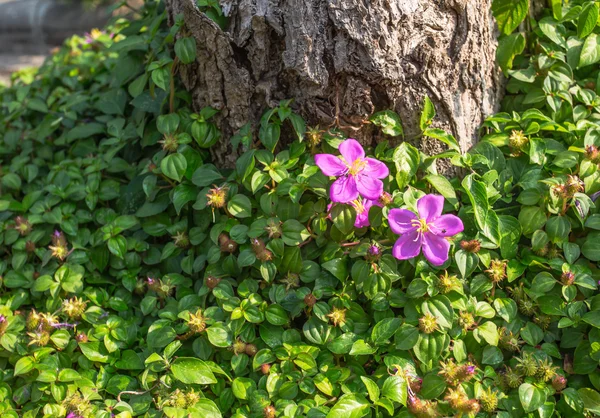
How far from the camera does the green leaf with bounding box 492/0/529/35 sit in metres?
2.53

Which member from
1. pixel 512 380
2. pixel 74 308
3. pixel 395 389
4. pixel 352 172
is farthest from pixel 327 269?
pixel 74 308

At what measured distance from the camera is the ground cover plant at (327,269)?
6.89ft

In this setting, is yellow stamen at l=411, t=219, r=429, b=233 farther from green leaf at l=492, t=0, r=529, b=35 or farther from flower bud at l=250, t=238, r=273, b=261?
green leaf at l=492, t=0, r=529, b=35

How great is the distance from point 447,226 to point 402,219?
0.46 feet

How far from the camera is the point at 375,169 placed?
223cm

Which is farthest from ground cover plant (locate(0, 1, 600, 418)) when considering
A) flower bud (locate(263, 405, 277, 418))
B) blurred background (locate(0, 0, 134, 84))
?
blurred background (locate(0, 0, 134, 84))

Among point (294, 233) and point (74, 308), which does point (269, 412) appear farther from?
point (74, 308)

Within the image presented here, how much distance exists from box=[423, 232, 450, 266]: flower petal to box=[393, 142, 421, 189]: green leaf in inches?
9.6

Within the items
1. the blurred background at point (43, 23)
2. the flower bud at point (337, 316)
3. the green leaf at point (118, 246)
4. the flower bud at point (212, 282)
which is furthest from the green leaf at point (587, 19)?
the blurred background at point (43, 23)

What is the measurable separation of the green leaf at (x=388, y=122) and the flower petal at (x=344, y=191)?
0.94 feet

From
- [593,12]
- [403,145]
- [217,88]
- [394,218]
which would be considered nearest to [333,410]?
[394,218]

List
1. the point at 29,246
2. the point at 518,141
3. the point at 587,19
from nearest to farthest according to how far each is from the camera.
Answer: the point at 518,141
the point at 587,19
the point at 29,246

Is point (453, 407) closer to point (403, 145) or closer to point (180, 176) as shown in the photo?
point (403, 145)

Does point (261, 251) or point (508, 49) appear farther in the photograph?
point (508, 49)
